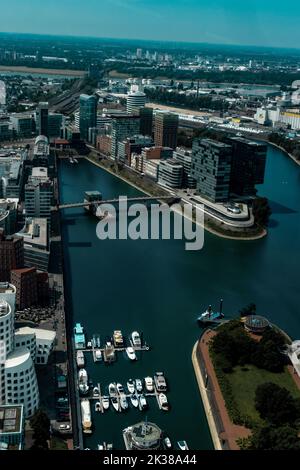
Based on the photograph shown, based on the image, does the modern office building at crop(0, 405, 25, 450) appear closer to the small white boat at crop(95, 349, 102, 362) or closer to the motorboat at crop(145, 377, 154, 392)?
the motorboat at crop(145, 377, 154, 392)

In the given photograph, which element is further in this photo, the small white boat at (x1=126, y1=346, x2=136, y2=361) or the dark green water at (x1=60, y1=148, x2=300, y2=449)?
the small white boat at (x1=126, y1=346, x2=136, y2=361)

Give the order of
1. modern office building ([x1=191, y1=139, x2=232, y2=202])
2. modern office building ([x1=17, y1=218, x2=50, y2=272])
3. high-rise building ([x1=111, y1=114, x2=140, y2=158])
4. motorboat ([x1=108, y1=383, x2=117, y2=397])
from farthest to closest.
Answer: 1. high-rise building ([x1=111, y1=114, x2=140, y2=158])
2. modern office building ([x1=191, y1=139, x2=232, y2=202])
3. modern office building ([x1=17, y1=218, x2=50, y2=272])
4. motorboat ([x1=108, y1=383, x2=117, y2=397])

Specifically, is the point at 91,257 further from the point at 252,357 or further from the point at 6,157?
the point at 6,157

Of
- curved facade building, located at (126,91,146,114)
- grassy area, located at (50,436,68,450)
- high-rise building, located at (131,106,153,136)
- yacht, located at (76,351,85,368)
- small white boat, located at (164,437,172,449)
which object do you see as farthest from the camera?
curved facade building, located at (126,91,146,114)

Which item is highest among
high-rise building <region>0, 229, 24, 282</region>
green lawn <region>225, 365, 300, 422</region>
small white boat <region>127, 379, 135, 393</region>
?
Result: high-rise building <region>0, 229, 24, 282</region>

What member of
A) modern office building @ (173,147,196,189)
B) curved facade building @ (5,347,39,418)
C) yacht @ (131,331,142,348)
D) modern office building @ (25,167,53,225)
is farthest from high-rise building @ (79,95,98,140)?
curved facade building @ (5,347,39,418)

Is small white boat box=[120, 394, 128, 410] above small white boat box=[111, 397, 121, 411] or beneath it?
above
